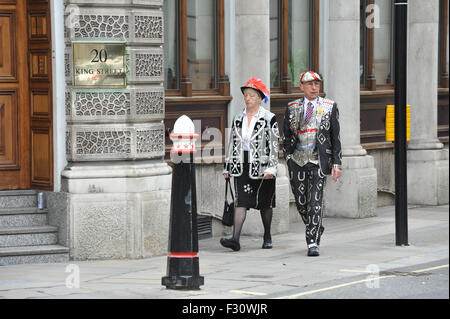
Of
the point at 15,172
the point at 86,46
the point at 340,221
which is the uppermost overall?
the point at 86,46

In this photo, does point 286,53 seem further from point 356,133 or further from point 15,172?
point 15,172

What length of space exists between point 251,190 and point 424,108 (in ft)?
18.8

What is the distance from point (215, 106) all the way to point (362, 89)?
364 cm

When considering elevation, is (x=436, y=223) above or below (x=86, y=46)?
below

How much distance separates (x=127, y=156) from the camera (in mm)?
11586

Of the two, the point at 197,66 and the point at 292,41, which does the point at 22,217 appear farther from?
the point at 292,41

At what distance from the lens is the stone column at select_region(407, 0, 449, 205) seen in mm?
16656

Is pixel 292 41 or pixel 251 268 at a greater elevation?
pixel 292 41

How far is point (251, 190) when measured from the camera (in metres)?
11.9

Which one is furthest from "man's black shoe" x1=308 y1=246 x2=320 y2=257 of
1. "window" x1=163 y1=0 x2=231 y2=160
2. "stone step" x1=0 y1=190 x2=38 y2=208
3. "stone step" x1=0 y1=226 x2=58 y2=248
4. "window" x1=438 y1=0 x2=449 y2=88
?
"window" x1=438 y1=0 x2=449 y2=88

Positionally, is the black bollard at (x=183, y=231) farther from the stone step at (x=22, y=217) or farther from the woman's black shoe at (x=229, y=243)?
the stone step at (x=22, y=217)

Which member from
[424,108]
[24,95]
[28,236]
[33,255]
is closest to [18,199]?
[28,236]
